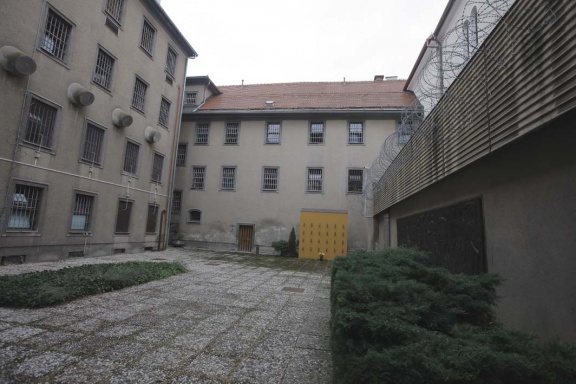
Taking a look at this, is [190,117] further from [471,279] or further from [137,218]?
[471,279]

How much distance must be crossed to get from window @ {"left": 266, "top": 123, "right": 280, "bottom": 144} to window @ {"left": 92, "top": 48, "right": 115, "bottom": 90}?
31.0 ft

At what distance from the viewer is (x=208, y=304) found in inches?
219

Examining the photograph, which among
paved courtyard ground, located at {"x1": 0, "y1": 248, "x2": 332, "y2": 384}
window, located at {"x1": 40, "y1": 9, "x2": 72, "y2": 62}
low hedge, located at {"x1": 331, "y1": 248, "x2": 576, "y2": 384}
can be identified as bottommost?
paved courtyard ground, located at {"x1": 0, "y1": 248, "x2": 332, "y2": 384}

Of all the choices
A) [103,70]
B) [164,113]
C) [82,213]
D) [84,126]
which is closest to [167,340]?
[82,213]

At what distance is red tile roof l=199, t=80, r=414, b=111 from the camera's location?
19.8 meters

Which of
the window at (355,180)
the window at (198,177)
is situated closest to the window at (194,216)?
the window at (198,177)

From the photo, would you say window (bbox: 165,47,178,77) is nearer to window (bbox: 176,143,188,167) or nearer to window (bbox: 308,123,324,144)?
window (bbox: 176,143,188,167)

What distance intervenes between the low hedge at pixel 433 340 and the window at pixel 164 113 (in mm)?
16265

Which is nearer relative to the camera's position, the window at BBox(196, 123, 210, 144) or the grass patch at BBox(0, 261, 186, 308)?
the grass patch at BBox(0, 261, 186, 308)

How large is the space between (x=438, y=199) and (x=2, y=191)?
11.4m

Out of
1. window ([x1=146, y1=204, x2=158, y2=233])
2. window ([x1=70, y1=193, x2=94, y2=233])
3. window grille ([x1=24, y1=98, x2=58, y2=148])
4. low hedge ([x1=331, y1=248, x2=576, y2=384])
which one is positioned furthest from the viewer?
window ([x1=146, y1=204, x2=158, y2=233])

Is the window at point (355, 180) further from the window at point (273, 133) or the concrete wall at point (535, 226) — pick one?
the concrete wall at point (535, 226)

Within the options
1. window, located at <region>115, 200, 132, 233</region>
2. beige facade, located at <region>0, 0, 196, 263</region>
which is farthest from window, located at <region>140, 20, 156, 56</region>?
window, located at <region>115, 200, 132, 233</region>

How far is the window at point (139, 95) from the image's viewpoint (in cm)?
1466
